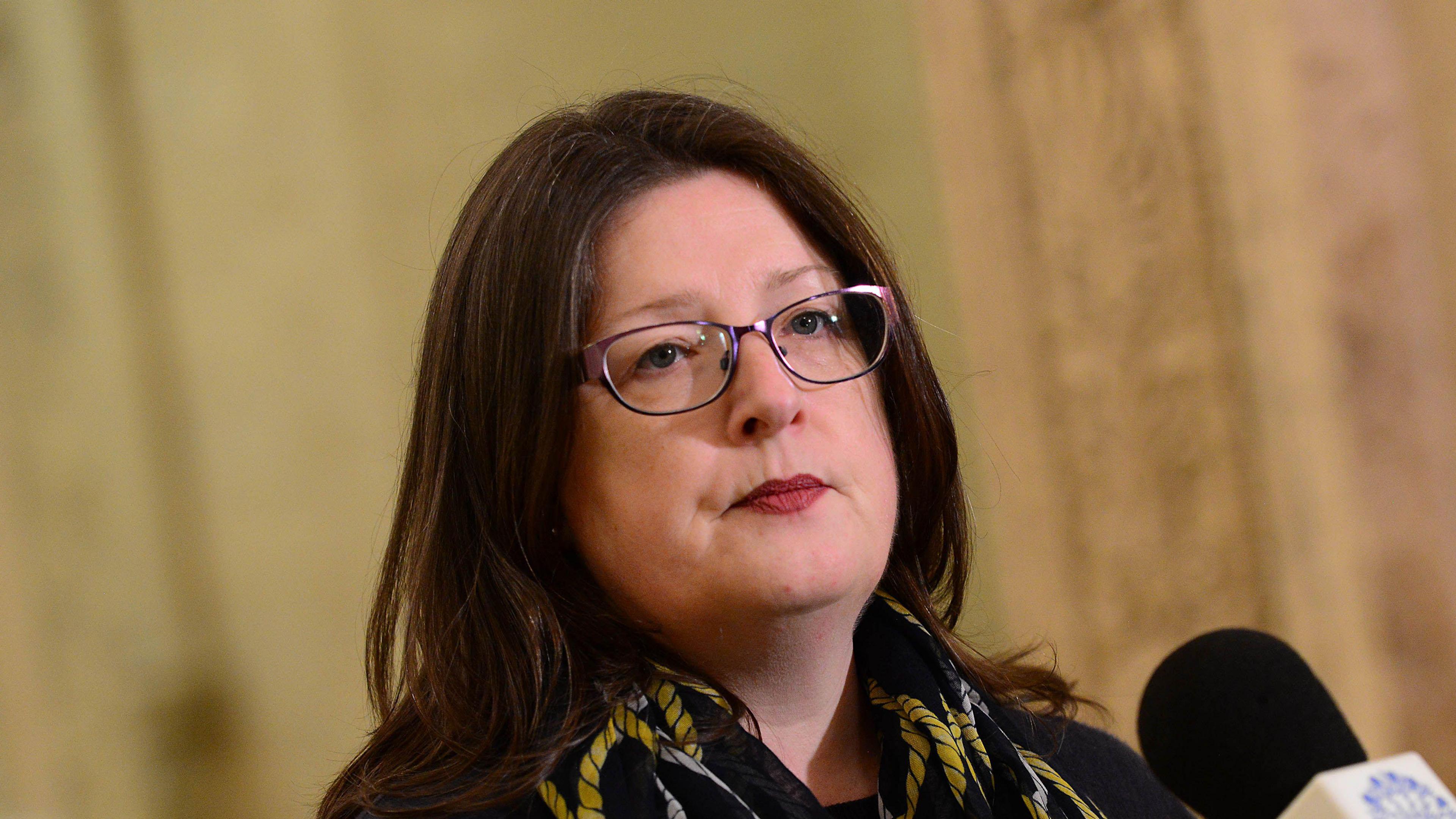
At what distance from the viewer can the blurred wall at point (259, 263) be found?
125 inches

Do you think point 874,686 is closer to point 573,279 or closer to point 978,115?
point 573,279

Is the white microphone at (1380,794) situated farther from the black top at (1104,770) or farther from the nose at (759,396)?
the black top at (1104,770)

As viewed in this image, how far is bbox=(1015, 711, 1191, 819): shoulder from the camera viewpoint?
153cm

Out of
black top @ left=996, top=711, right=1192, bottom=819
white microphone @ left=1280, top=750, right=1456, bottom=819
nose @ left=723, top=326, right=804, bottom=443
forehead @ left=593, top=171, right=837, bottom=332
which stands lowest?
black top @ left=996, top=711, right=1192, bottom=819

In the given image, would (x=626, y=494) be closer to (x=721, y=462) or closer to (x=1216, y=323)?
(x=721, y=462)

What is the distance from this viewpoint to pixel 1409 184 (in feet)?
7.04

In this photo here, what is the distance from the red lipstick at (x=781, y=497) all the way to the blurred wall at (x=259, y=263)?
2088 mm

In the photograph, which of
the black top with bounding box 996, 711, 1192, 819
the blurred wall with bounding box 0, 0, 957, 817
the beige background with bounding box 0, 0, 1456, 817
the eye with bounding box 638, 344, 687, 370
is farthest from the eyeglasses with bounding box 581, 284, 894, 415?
the blurred wall with bounding box 0, 0, 957, 817

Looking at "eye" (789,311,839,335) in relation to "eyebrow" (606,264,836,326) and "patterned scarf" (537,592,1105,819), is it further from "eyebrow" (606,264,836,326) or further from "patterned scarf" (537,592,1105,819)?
"patterned scarf" (537,592,1105,819)

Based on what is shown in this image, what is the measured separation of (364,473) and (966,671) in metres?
2.18

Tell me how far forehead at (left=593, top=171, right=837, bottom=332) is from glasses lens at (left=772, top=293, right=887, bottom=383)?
1.0 inches

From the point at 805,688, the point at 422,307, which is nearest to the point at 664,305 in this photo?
the point at 805,688

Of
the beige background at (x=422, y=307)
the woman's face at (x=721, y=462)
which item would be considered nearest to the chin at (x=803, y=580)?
the woman's face at (x=721, y=462)

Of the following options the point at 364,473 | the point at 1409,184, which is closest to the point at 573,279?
the point at 1409,184
